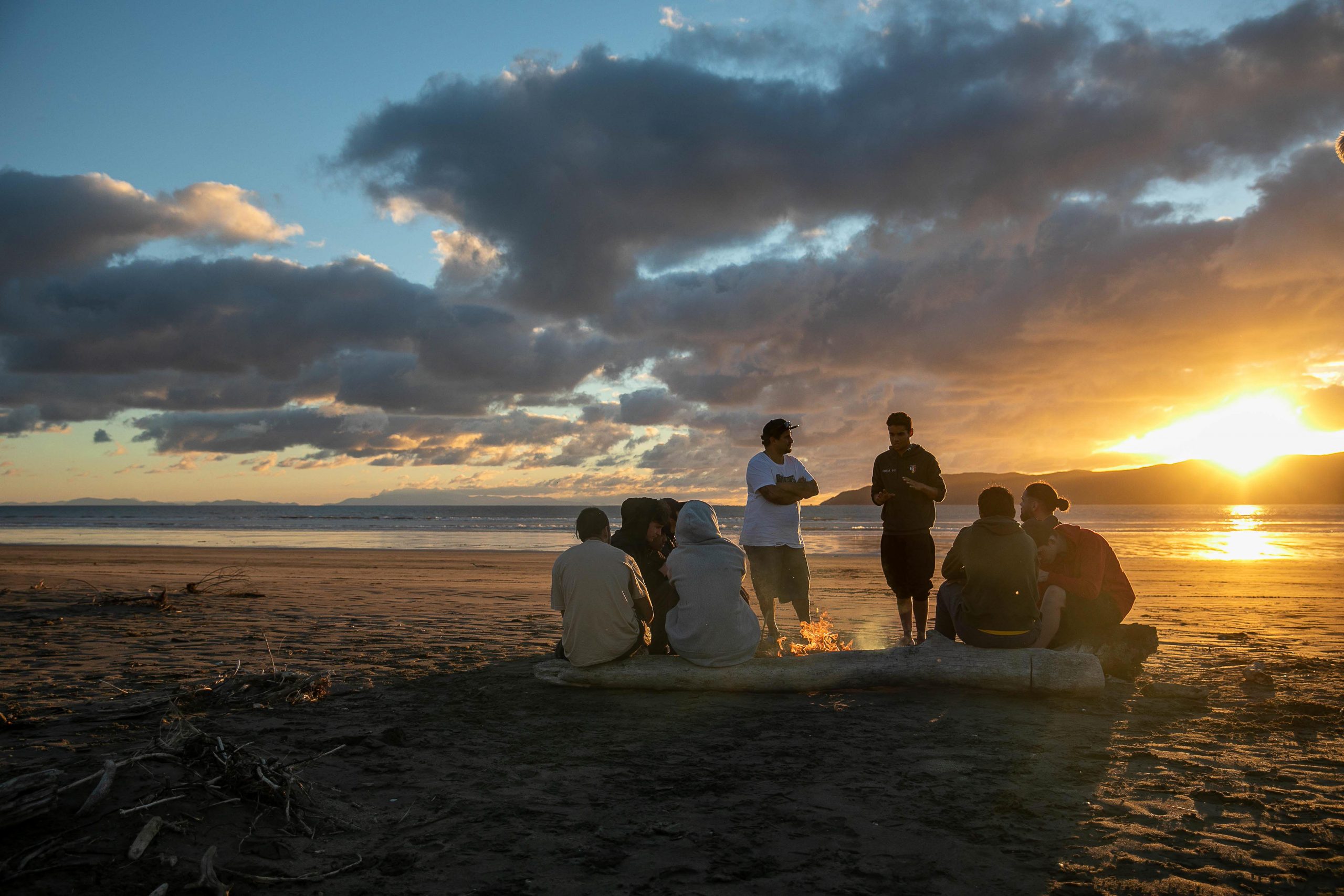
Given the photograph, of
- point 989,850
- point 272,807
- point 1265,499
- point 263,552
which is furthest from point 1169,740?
point 1265,499

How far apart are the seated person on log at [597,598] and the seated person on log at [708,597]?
0.30 metres

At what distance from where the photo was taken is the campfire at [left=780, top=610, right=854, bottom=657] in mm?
6828

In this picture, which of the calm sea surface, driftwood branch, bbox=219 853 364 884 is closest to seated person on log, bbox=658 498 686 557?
driftwood branch, bbox=219 853 364 884

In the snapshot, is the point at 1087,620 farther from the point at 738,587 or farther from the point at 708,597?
the point at 708,597

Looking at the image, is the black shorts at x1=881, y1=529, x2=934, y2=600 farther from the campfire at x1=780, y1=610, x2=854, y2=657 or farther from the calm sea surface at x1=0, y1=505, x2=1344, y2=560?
the calm sea surface at x1=0, y1=505, x2=1344, y2=560

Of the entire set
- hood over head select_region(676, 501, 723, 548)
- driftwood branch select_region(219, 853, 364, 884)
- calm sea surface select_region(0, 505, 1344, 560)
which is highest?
hood over head select_region(676, 501, 723, 548)

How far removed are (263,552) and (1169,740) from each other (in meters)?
26.0

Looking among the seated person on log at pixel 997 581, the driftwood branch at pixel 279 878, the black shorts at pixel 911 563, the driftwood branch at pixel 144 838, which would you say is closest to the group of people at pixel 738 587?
the seated person on log at pixel 997 581

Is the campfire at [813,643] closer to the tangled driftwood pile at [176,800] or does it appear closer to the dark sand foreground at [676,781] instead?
the dark sand foreground at [676,781]

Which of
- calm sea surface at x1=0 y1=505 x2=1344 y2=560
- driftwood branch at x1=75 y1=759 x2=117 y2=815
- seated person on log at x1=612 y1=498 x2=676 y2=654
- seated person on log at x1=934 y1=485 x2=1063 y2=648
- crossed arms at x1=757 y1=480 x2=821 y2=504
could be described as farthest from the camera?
calm sea surface at x1=0 y1=505 x2=1344 y2=560

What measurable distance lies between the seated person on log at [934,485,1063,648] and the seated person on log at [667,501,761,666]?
154 cm

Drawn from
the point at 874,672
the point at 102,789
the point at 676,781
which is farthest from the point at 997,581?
the point at 102,789

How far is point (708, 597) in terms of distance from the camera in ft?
17.8

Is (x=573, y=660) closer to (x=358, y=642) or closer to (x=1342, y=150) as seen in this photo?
(x=358, y=642)
